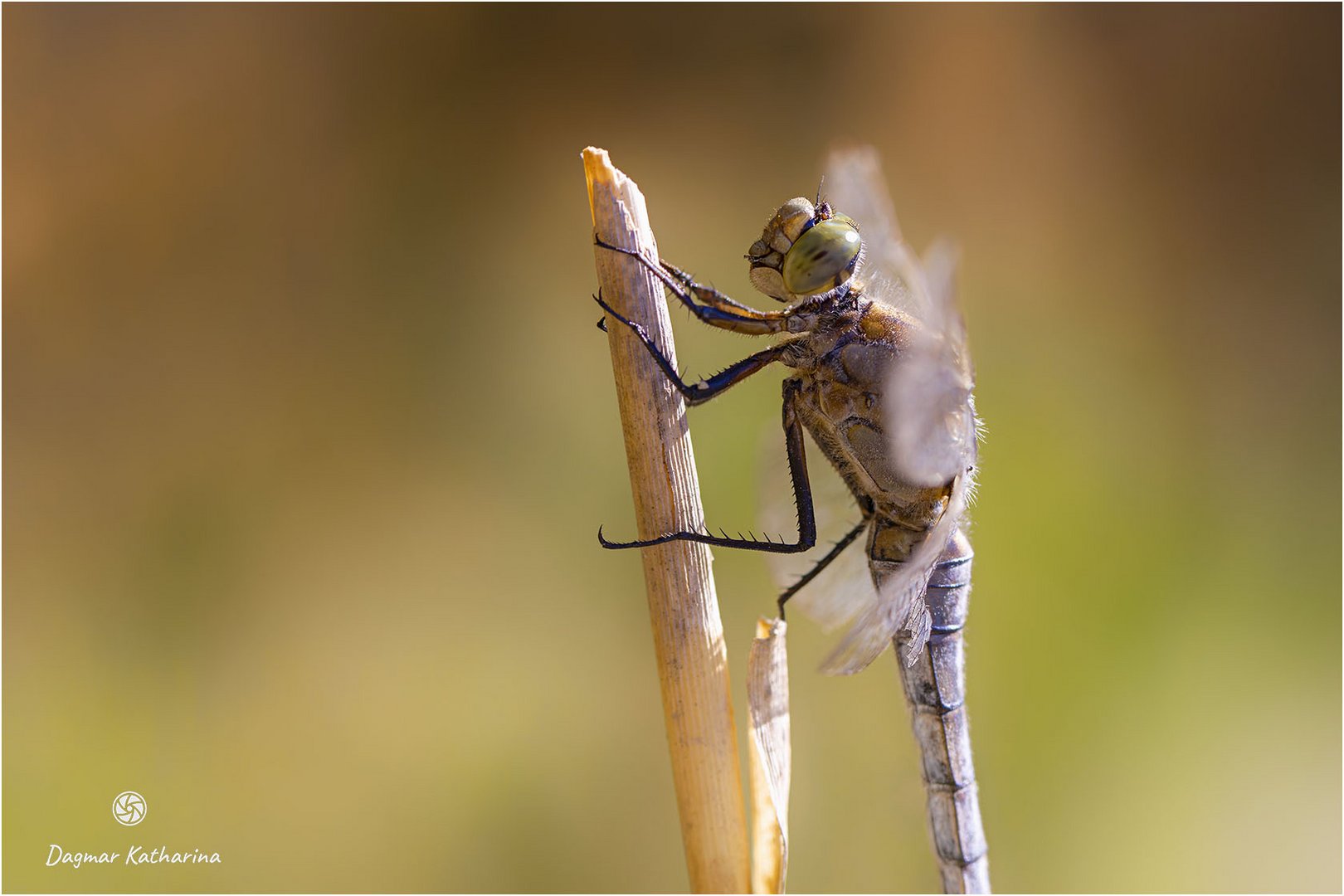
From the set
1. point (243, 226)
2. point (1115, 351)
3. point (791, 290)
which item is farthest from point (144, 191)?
point (1115, 351)

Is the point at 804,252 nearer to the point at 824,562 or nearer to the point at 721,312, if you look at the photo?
the point at 721,312

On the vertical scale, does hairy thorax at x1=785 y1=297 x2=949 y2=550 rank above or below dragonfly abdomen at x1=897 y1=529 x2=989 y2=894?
above

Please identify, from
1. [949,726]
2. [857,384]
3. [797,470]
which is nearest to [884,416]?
[857,384]

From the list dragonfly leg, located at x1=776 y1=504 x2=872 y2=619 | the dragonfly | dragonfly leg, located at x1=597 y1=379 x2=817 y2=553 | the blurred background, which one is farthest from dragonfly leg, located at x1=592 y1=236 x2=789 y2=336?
the blurred background

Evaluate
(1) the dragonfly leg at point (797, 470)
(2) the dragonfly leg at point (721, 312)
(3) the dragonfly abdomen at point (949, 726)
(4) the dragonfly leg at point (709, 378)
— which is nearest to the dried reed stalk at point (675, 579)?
(4) the dragonfly leg at point (709, 378)

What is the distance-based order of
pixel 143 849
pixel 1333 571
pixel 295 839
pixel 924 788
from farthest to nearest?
1. pixel 1333 571
2. pixel 295 839
3. pixel 143 849
4. pixel 924 788

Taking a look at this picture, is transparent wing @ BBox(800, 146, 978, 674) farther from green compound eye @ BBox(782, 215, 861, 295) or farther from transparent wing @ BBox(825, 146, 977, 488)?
green compound eye @ BBox(782, 215, 861, 295)

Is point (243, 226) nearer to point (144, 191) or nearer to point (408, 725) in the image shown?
point (144, 191)
